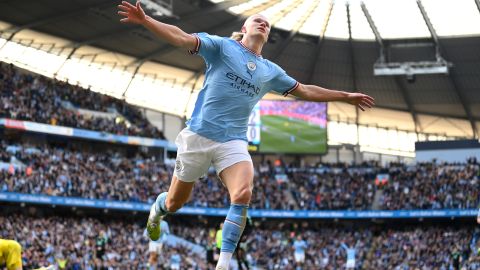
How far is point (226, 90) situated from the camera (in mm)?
7457

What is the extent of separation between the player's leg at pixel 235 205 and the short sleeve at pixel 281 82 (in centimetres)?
96

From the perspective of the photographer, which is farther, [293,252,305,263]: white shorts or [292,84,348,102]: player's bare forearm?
[293,252,305,263]: white shorts

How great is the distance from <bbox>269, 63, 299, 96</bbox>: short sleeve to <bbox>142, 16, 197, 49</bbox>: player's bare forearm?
1235 millimetres

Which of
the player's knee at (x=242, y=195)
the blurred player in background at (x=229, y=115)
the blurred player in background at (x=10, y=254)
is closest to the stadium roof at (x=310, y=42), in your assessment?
the blurred player in background at (x=10, y=254)

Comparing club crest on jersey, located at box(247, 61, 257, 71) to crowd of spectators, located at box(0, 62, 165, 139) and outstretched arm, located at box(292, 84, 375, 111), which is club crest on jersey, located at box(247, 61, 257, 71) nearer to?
outstretched arm, located at box(292, 84, 375, 111)

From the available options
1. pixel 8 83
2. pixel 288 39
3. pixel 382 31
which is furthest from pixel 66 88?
pixel 382 31

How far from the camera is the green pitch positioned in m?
55.6

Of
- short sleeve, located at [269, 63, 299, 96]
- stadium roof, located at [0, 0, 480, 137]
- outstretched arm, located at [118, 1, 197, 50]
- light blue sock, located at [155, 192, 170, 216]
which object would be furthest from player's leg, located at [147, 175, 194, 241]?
stadium roof, located at [0, 0, 480, 137]

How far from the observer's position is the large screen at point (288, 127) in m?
55.5

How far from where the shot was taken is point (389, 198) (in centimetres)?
5094

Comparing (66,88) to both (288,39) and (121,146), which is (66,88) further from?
(288,39)

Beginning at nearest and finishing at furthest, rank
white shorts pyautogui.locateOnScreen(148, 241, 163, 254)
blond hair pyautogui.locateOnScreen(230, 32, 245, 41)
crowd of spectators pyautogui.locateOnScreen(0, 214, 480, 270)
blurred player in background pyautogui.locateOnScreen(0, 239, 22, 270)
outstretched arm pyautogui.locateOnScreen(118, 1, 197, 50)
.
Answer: outstretched arm pyautogui.locateOnScreen(118, 1, 197, 50) → blond hair pyautogui.locateOnScreen(230, 32, 245, 41) → blurred player in background pyautogui.locateOnScreen(0, 239, 22, 270) → white shorts pyautogui.locateOnScreen(148, 241, 163, 254) → crowd of spectators pyautogui.locateOnScreen(0, 214, 480, 270)

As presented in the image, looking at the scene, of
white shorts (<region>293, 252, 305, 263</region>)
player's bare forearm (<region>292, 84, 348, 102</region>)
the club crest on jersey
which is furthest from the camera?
white shorts (<region>293, 252, 305, 263</region>)

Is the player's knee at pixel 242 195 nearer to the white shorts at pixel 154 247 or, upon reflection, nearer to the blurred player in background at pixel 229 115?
the blurred player in background at pixel 229 115
